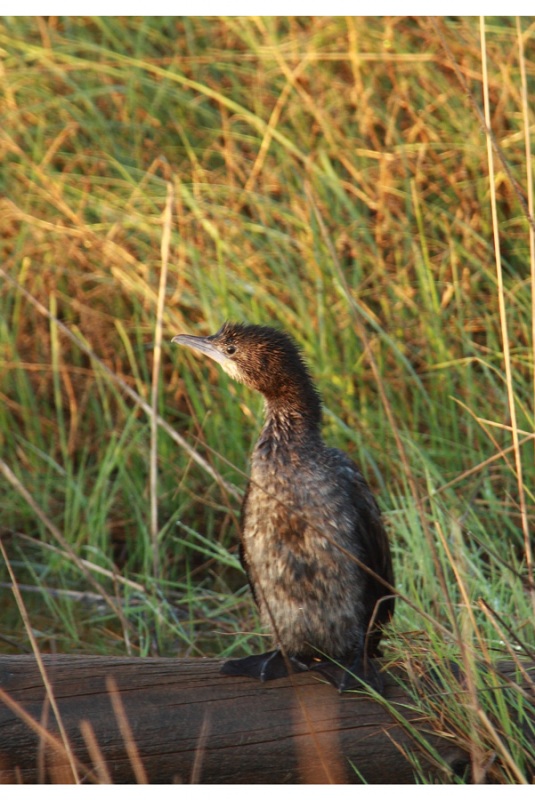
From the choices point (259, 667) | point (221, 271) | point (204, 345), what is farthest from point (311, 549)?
point (221, 271)

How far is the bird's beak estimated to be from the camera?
3799 mm

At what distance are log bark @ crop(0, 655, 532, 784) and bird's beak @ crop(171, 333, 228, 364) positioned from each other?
3.53ft

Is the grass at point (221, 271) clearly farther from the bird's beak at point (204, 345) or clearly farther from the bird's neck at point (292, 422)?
the bird's neck at point (292, 422)

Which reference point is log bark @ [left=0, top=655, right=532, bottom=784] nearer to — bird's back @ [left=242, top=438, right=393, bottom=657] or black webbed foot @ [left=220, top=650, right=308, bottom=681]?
black webbed foot @ [left=220, top=650, right=308, bottom=681]

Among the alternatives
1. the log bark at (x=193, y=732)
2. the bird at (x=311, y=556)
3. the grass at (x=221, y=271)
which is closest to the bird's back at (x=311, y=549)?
the bird at (x=311, y=556)

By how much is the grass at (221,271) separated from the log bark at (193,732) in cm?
150

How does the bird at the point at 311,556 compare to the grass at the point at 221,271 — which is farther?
the grass at the point at 221,271

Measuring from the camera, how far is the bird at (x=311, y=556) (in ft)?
10.9

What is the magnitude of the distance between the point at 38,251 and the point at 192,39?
1.68 m

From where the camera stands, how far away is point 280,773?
3029 millimetres

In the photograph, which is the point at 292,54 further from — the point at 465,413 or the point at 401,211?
the point at 465,413

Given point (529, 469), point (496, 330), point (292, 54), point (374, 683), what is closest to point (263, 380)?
point (374, 683)

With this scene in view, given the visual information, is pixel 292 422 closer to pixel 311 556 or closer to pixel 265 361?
pixel 265 361

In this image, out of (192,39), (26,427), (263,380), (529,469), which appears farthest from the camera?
(192,39)
